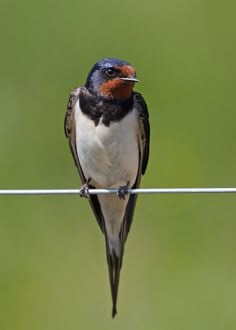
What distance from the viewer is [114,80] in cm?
545

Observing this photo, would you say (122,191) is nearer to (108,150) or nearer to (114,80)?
(108,150)

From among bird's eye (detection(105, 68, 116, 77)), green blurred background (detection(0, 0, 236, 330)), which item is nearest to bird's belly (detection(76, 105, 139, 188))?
bird's eye (detection(105, 68, 116, 77))

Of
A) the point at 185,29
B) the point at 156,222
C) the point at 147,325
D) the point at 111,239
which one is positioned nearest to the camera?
the point at 111,239

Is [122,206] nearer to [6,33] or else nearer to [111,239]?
[111,239]

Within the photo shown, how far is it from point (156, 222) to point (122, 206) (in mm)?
1423

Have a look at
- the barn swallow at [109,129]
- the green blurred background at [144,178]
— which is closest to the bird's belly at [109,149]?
the barn swallow at [109,129]

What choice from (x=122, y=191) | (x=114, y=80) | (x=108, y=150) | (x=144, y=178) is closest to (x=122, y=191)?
(x=122, y=191)

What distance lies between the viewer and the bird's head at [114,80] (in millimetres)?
5430

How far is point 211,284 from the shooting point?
23.0 feet

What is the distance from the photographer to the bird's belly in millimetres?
5449

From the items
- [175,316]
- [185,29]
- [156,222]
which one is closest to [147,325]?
[175,316]

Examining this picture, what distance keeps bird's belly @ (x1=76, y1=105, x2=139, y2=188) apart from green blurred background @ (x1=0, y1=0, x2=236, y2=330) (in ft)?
3.86

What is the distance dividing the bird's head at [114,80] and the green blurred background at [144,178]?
1460mm

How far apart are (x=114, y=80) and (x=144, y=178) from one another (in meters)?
2.25
